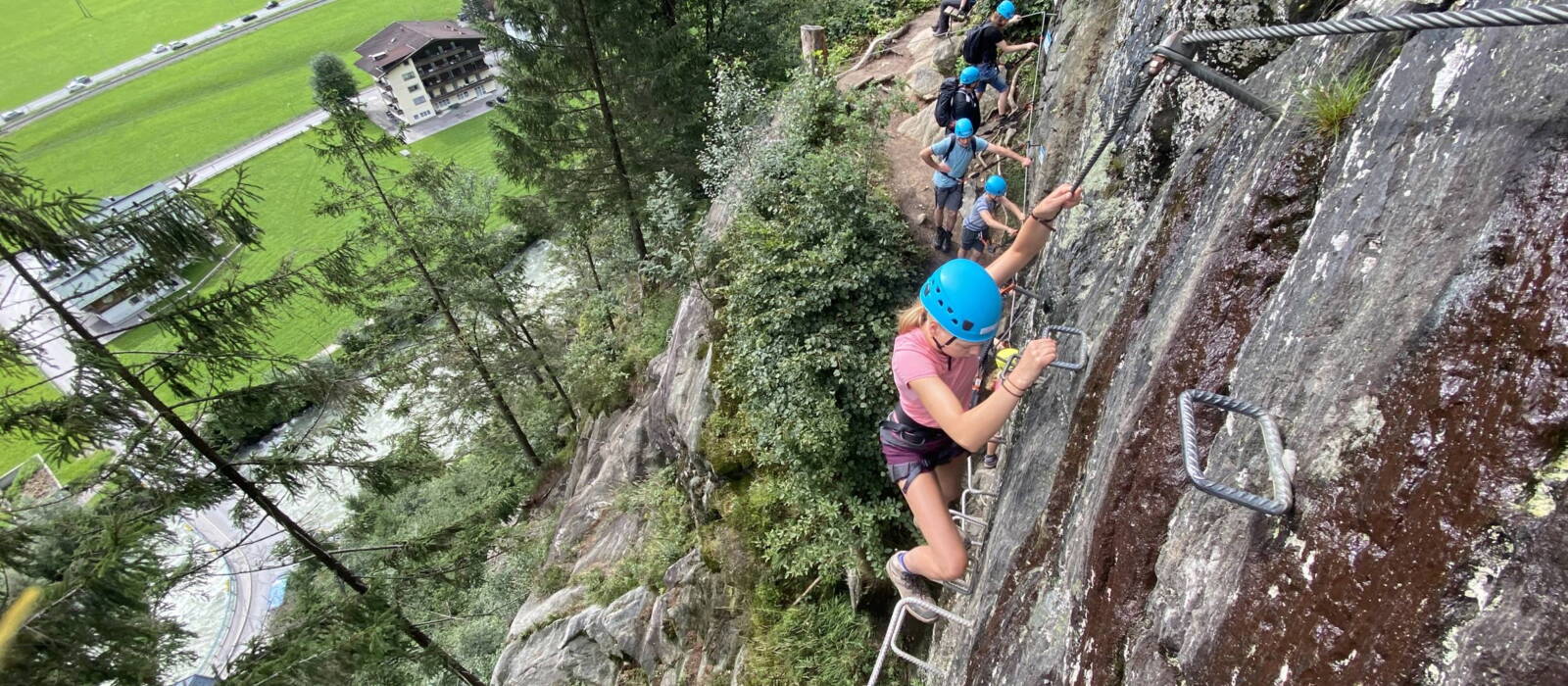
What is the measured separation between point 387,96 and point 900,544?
72121 mm

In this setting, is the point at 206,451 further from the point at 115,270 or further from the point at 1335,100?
the point at 1335,100

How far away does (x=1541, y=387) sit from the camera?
1611 millimetres

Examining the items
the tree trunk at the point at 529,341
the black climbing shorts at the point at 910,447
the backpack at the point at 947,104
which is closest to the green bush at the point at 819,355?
the backpack at the point at 947,104

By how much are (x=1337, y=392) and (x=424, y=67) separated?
2923 inches

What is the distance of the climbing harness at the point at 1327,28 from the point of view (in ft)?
5.26

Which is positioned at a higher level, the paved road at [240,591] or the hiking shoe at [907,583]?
the hiking shoe at [907,583]

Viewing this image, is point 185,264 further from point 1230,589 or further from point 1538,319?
point 1538,319

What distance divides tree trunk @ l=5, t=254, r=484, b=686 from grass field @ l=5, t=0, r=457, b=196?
68.7m

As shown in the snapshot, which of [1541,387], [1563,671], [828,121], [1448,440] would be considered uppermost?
[1541,387]

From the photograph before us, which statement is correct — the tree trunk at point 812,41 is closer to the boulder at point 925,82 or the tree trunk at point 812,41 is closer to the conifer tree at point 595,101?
the conifer tree at point 595,101

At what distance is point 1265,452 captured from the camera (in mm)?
2352

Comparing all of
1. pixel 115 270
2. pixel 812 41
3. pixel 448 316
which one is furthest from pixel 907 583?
pixel 448 316

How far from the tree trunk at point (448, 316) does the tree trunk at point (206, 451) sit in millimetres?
9247

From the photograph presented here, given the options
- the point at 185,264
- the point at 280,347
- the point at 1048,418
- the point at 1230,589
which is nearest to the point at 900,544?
the point at 1048,418
